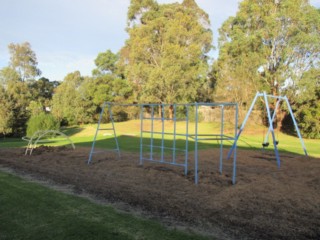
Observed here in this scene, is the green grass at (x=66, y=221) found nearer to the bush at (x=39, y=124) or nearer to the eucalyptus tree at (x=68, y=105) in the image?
the bush at (x=39, y=124)

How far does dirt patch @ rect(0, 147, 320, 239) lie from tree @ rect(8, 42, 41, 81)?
144 feet

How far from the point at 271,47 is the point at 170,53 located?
35.5 ft

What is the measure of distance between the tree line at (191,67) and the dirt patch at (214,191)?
53.7ft

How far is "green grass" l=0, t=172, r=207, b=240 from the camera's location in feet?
14.0

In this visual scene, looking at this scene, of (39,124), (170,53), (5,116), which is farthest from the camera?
(170,53)

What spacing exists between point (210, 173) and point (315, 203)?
3.07 m

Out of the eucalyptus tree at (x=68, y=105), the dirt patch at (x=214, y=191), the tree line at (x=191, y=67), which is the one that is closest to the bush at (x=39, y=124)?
the tree line at (x=191, y=67)

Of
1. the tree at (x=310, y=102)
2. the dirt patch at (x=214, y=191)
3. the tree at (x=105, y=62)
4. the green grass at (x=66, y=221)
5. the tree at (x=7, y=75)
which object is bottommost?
the green grass at (x=66, y=221)

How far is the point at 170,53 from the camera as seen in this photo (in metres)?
33.3

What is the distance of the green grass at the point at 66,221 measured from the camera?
4258mm

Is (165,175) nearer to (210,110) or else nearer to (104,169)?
(104,169)

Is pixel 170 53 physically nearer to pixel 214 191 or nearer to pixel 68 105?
pixel 68 105

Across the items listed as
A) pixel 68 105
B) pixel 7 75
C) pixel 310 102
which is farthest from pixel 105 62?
pixel 310 102

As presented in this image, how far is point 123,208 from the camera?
18.3 feet
